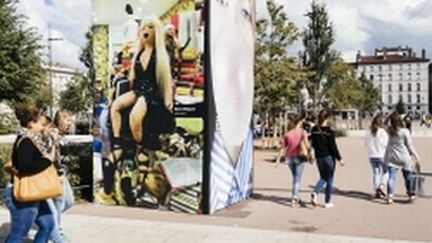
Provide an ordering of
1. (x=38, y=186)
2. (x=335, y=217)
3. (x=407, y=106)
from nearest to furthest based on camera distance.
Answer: (x=38, y=186)
(x=335, y=217)
(x=407, y=106)

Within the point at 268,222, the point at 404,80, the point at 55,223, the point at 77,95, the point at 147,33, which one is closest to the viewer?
the point at 55,223

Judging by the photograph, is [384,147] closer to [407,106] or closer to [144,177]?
[144,177]

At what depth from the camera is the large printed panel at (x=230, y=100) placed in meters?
9.17

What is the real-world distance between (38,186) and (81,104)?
37089mm

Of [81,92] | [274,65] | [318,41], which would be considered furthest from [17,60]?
[81,92]

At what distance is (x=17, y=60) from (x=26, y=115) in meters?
14.9

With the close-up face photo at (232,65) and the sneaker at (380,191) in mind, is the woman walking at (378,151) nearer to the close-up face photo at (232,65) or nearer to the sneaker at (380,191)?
the sneaker at (380,191)

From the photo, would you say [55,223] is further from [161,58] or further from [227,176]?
[227,176]

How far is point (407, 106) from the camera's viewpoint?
147 meters

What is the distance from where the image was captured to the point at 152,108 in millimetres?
9430

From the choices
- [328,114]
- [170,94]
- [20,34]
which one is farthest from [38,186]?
[20,34]

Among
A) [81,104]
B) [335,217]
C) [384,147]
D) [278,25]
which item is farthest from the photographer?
[81,104]

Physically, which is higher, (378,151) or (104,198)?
(378,151)

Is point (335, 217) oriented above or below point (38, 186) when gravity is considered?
below
